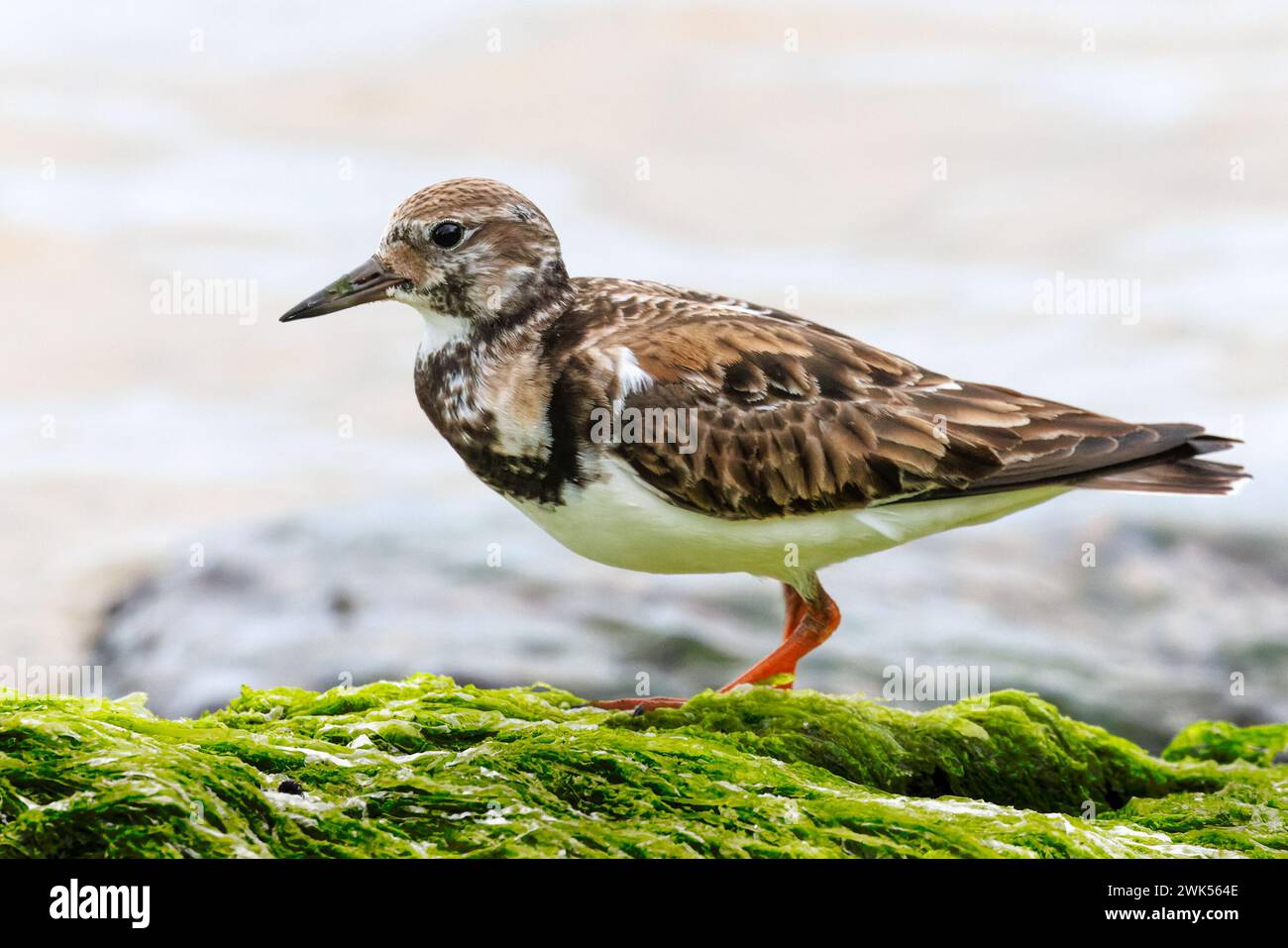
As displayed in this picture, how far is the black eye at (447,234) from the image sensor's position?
5879mm

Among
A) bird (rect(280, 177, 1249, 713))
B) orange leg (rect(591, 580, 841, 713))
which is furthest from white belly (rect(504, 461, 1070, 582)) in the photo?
orange leg (rect(591, 580, 841, 713))

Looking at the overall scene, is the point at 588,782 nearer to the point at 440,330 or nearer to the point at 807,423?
the point at 807,423

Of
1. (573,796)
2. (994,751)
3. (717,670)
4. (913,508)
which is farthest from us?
(717,670)

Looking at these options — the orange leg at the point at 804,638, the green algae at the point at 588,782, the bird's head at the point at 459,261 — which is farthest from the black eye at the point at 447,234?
the orange leg at the point at 804,638

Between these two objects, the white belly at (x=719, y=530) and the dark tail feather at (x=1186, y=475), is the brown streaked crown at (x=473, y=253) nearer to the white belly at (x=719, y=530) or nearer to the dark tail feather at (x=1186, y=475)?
the white belly at (x=719, y=530)

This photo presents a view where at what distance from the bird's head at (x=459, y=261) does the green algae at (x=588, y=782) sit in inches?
62.3

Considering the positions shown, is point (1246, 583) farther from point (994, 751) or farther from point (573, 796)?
point (573, 796)

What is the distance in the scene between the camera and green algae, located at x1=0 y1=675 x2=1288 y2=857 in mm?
3889

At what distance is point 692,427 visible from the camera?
5.83m

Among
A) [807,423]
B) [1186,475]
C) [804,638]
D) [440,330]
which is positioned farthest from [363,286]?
[1186,475]

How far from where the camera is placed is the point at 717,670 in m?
8.71

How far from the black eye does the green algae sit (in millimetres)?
1780

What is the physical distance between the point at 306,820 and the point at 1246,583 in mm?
7890
